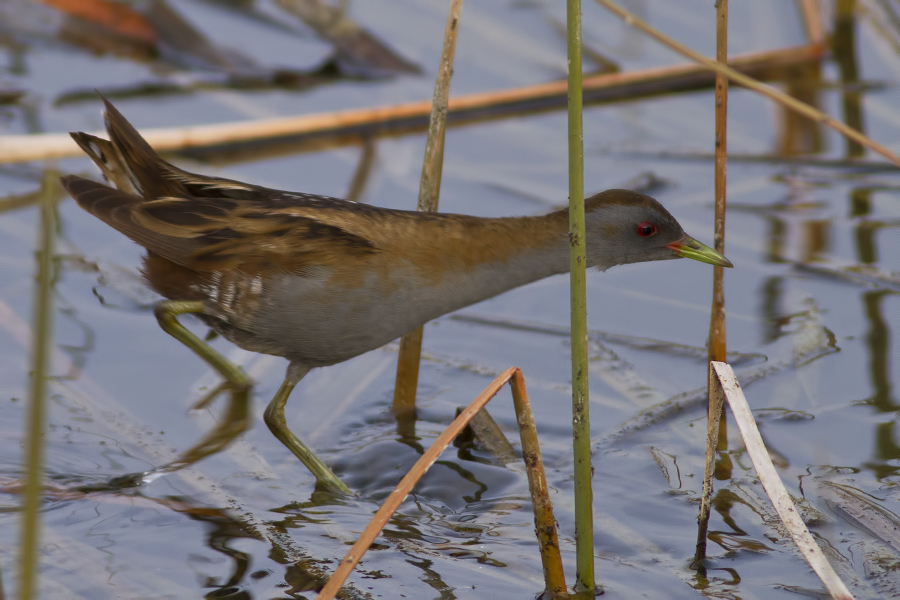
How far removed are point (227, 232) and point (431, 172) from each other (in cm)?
63

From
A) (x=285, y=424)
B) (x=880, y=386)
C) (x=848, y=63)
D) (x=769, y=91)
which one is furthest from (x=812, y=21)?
(x=285, y=424)

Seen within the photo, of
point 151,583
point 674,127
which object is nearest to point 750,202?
point 674,127

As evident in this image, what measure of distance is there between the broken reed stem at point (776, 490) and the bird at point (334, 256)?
0.67 metres

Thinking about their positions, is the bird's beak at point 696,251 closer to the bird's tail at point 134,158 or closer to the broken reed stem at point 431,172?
the broken reed stem at point 431,172

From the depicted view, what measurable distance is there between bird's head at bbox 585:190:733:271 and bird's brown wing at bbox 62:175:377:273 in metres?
0.62

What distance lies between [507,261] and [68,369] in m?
1.51

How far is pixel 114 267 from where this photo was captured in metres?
4.14

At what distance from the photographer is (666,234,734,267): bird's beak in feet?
9.86

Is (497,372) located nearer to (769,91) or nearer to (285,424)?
(285,424)

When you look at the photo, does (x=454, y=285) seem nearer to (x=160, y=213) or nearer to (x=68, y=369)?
(x=160, y=213)

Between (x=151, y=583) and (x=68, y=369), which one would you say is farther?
(x=68, y=369)

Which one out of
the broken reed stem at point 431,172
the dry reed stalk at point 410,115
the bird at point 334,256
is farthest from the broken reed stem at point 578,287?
the dry reed stalk at point 410,115

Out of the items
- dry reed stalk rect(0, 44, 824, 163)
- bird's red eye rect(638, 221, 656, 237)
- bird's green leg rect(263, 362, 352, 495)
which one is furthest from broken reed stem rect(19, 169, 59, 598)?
dry reed stalk rect(0, 44, 824, 163)

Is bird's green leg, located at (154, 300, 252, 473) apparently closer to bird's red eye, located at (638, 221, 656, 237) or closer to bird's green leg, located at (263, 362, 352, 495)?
bird's green leg, located at (263, 362, 352, 495)
